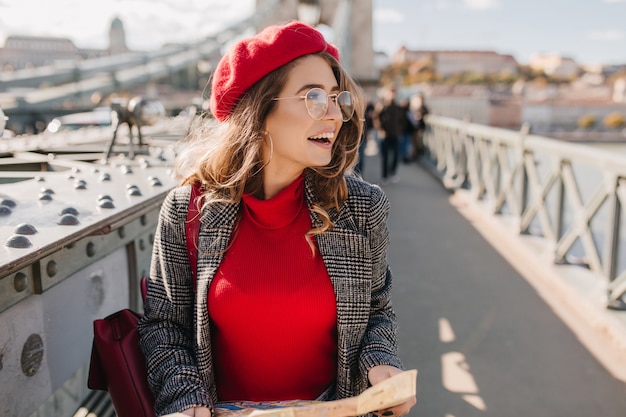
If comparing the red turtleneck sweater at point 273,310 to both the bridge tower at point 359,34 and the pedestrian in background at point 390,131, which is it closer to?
the pedestrian in background at point 390,131

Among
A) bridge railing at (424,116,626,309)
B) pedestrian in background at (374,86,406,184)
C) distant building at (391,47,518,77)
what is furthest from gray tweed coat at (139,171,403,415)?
distant building at (391,47,518,77)

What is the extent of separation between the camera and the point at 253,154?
1.40 metres

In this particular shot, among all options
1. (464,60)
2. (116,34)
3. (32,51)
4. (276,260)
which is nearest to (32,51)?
(32,51)

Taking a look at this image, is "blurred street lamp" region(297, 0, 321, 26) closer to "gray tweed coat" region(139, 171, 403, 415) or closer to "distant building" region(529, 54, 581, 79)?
"gray tweed coat" region(139, 171, 403, 415)

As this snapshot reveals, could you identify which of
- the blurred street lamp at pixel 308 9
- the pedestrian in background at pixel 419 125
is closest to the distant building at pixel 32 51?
the pedestrian in background at pixel 419 125

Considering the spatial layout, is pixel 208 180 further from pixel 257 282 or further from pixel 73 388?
pixel 73 388

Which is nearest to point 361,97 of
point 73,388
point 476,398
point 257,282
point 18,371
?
point 257,282

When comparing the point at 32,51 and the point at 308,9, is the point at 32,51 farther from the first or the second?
the point at 308,9

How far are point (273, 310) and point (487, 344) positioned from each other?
6.09ft

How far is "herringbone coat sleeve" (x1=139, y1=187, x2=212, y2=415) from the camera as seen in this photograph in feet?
4.32

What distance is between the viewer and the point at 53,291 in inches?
59.1

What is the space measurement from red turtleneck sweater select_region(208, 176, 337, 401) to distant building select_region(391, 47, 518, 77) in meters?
114

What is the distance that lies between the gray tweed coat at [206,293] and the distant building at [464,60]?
11352 centimetres

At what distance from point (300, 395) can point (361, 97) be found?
71 centimetres
